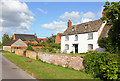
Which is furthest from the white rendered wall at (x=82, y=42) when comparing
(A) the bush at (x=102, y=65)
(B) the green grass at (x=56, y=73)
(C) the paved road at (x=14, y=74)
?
(C) the paved road at (x=14, y=74)

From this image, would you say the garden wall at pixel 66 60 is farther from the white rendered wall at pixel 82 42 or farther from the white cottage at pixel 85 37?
the white rendered wall at pixel 82 42

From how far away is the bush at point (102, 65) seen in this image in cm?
644

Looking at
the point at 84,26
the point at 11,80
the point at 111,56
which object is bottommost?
the point at 11,80

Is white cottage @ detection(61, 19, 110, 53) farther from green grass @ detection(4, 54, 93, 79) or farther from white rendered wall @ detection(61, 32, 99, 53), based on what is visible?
green grass @ detection(4, 54, 93, 79)

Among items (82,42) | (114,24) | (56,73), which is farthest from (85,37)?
(114,24)

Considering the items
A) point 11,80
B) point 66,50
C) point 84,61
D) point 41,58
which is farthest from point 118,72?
point 66,50

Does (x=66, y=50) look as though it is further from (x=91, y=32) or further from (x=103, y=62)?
(x=103, y=62)

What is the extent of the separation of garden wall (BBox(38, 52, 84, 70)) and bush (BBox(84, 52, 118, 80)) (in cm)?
106

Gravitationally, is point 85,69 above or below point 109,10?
below

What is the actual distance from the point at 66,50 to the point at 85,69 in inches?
939

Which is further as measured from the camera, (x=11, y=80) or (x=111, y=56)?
(x=11, y=80)

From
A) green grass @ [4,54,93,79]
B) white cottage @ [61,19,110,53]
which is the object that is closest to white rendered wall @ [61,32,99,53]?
white cottage @ [61,19,110,53]

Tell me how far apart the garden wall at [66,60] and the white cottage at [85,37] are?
43.6 ft

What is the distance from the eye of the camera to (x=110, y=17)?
7.98 m
